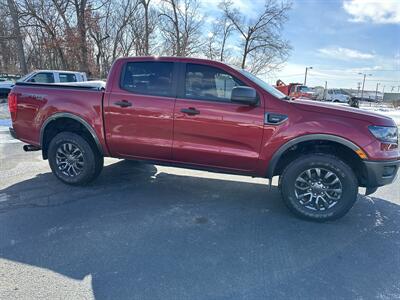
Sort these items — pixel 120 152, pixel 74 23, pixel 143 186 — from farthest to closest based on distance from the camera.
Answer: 1. pixel 74 23
2. pixel 143 186
3. pixel 120 152

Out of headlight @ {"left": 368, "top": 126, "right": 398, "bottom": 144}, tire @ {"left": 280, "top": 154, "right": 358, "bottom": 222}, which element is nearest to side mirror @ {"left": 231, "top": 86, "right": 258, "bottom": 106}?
tire @ {"left": 280, "top": 154, "right": 358, "bottom": 222}

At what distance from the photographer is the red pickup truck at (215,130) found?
344 cm

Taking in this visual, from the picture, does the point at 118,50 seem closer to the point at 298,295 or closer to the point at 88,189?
the point at 88,189

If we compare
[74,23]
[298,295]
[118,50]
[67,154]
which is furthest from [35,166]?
[118,50]

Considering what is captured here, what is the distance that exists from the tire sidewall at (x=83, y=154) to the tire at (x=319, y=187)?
2759mm

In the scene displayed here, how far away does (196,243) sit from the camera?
305 cm

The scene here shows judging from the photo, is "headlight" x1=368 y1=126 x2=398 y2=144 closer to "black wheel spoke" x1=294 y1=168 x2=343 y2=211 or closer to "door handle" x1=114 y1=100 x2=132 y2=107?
"black wheel spoke" x1=294 y1=168 x2=343 y2=211

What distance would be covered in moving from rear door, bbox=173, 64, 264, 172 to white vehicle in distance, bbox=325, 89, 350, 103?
34.5m

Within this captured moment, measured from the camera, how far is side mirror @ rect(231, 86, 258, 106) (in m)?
3.43

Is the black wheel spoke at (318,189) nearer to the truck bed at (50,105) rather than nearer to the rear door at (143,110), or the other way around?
the rear door at (143,110)

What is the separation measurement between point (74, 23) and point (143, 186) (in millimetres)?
23776

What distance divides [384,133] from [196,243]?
8.14 feet

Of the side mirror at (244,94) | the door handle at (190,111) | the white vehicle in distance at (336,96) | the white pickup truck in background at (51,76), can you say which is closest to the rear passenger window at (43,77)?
the white pickup truck in background at (51,76)

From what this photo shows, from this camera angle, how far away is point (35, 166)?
5.54m
